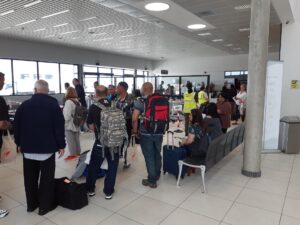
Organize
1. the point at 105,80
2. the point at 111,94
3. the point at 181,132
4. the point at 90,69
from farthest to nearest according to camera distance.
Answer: the point at 105,80 → the point at 90,69 → the point at 181,132 → the point at 111,94

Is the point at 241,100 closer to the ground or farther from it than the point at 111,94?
closer to the ground

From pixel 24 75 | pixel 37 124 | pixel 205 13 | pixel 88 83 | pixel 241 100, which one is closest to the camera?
pixel 37 124

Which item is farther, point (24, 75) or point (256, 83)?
point (24, 75)

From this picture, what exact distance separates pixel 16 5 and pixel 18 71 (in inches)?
234

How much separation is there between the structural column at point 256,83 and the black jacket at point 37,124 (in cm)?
294

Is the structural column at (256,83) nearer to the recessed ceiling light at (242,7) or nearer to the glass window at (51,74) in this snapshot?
the recessed ceiling light at (242,7)

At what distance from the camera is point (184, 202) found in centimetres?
296

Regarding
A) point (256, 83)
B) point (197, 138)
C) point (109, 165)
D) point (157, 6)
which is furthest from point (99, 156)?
point (157, 6)

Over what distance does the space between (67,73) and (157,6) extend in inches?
358

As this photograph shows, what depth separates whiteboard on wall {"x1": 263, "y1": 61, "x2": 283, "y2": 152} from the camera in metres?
4.90

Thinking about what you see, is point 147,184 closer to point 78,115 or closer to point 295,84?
point 78,115

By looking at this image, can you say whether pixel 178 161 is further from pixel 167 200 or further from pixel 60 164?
pixel 60 164

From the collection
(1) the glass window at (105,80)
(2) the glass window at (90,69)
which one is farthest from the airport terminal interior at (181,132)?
(1) the glass window at (105,80)

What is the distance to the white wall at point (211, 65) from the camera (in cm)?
1590
